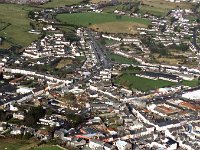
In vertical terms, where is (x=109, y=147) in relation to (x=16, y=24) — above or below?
below

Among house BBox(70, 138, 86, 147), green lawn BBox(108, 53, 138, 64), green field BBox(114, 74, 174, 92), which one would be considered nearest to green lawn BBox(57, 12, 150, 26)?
green lawn BBox(108, 53, 138, 64)

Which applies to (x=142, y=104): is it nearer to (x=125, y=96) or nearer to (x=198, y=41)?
(x=125, y=96)

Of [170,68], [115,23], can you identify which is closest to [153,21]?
[115,23]

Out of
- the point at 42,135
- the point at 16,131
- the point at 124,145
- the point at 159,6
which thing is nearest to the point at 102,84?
the point at 42,135

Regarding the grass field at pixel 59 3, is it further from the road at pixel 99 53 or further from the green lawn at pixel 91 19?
the road at pixel 99 53

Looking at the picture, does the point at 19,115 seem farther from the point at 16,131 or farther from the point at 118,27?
the point at 118,27

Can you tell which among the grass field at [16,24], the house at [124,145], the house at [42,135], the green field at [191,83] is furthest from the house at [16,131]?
the grass field at [16,24]
